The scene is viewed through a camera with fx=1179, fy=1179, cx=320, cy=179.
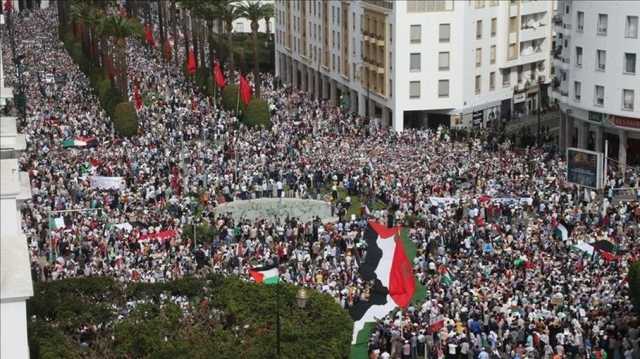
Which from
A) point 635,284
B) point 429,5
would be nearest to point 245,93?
point 429,5

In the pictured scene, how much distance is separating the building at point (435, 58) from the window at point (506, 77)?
3.1 inches

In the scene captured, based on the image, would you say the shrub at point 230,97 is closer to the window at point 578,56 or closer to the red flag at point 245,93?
the red flag at point 245,93

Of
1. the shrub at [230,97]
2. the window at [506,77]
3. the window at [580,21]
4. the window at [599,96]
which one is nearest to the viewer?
the window at [599,96]

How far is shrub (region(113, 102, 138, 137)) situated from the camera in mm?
77812

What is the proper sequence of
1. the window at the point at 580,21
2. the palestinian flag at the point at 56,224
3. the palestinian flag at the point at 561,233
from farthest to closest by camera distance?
the window at the point at 580,21, the palestinian flag at the point at 56,224, the palestinian flag at the point at 561,233

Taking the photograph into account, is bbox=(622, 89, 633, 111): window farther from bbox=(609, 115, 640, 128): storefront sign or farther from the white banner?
the white banner

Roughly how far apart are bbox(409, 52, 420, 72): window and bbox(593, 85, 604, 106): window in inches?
652

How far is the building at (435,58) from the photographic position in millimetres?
84750

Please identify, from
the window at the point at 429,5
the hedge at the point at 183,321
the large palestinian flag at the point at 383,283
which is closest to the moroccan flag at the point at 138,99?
the window at the point at 429,5

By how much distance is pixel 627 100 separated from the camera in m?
70.0

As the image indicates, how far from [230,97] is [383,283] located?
4353 cm

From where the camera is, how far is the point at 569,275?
4475 centimetres

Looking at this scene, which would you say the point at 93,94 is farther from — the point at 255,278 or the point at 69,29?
the point at 255,278

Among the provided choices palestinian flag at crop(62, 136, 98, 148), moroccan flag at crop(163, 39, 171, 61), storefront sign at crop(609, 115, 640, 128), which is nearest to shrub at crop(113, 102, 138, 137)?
palestinian flag at crop(62, 136, 98, 148)
